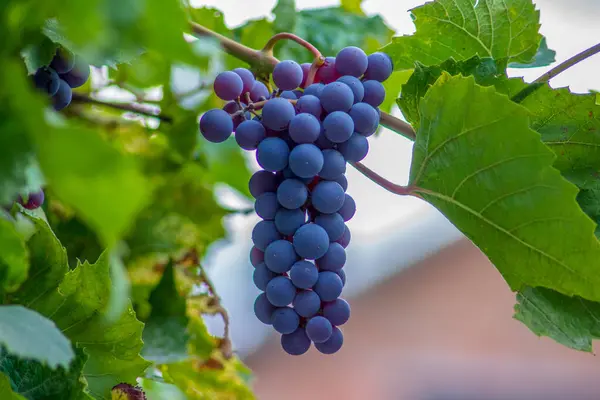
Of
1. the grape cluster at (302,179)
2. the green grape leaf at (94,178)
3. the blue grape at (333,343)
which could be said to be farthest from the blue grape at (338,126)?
the green grape leaf at (94,178)

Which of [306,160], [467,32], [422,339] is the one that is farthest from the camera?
[422,339]

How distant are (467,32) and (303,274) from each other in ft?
0.68

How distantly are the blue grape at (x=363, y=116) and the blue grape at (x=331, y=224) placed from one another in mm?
50

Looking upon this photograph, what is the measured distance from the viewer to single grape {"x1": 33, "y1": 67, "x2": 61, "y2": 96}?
36cm

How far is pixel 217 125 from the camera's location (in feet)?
1.25

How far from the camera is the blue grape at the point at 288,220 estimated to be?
38cm

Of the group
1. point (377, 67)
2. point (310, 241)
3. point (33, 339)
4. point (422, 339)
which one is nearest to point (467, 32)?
point (377, 67)

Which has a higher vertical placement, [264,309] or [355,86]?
[355,86]

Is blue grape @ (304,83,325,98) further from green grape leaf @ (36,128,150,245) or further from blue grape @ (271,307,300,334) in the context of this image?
green grape leaf @ (36,128,150,245)

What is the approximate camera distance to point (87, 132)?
0.56ft

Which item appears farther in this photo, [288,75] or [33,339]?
[288,75]

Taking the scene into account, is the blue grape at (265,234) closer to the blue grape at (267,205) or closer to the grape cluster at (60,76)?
the blue grape at (267,205)

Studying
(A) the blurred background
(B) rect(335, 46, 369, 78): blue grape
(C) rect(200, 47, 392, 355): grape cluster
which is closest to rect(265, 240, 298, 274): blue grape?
(C) rect(200, 47, 392, 355): grape cluster

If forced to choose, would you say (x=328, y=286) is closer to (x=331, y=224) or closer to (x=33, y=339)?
(x=331, y=224)
